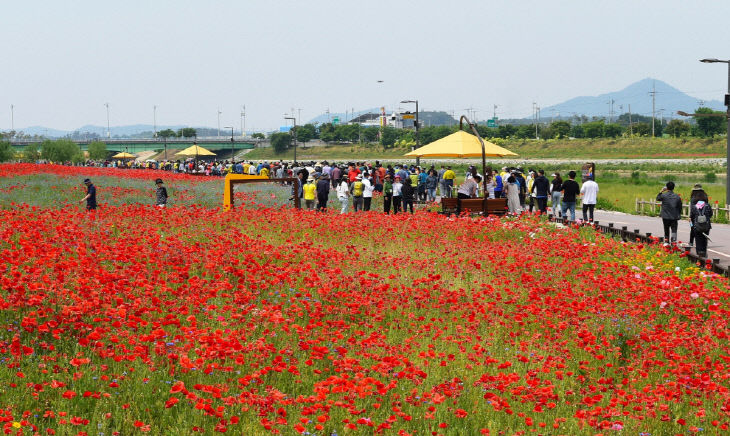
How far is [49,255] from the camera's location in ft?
28.6

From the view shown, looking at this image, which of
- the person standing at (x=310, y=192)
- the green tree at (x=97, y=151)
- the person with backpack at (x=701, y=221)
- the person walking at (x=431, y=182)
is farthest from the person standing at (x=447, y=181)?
the green tree at (x=97, y=151)

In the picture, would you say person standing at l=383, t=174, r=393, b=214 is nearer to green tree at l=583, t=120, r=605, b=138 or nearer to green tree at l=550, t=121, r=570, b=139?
green tree at l=583, t=120, r=605, b=138

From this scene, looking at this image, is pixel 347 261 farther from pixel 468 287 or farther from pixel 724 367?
pixel 724 367

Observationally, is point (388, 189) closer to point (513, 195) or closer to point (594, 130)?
point (513, 195)

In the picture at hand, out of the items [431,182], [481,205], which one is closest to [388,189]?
[481,205]

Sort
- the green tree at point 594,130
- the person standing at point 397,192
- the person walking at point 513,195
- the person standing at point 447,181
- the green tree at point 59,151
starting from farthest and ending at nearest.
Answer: the green tree at point 594,130 < the green tree at point 59,151 < the person standing at point 447,181 < the person walking at point 513,195 < the person standing at point 397,192

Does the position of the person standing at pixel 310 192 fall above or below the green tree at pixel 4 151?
below

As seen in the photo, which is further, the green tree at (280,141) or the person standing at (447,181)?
the green tree at (280,141)

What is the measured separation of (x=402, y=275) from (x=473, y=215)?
10.4 m

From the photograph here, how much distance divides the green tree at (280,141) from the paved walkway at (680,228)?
11596cm

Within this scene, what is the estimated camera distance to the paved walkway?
1744 centimetres

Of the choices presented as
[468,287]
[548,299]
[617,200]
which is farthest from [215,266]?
[617,200]

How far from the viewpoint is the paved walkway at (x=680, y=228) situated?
57.2 ft

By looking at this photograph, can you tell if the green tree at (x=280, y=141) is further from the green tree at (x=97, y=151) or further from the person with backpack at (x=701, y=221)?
the person with backpack at (x=701, y=221)
